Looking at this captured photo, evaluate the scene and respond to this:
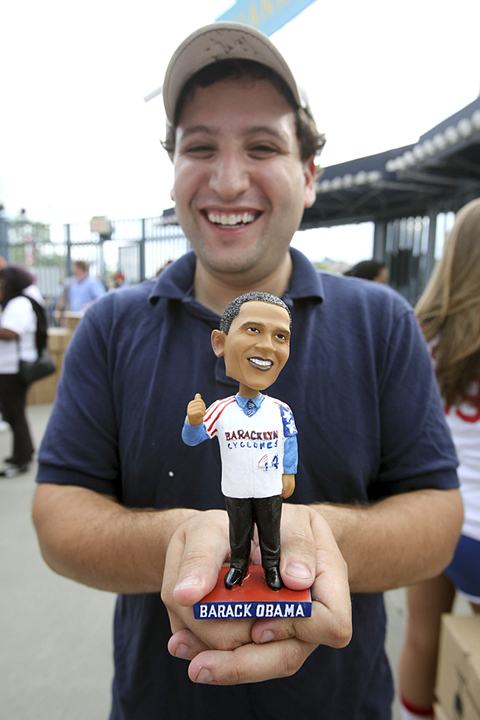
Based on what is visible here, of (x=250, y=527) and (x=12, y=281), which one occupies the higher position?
(x=12, y=281)

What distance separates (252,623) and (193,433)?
14.0 inches

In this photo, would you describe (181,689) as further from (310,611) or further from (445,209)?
(445,209)

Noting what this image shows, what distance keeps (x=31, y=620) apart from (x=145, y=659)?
84.8 inches

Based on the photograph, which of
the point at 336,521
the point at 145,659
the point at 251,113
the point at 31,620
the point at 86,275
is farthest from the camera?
the point at 86,275

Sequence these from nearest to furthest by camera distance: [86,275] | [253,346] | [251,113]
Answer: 1. [253,346]
2. [251,113]
3. [86,275]

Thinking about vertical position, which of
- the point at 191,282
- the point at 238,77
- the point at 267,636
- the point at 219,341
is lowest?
the point at 267,636

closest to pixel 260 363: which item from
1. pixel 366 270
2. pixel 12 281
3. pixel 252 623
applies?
pixel 252 623

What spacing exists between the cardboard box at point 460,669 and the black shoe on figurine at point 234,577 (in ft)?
3.96

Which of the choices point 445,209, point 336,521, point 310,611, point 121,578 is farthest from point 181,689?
point 445,209

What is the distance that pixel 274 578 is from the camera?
34.0 inches

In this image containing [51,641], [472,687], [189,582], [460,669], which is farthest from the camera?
[51,641]

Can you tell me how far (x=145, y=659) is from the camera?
1.45m

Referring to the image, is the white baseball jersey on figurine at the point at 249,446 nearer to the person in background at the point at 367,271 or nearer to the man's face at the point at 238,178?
the man's face at the point at 238,178

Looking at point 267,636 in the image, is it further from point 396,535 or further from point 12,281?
point 12,281
